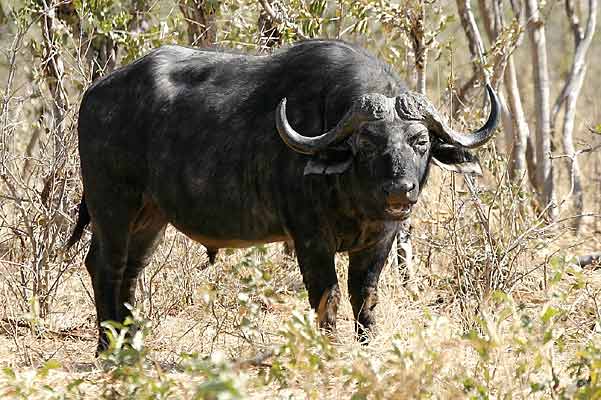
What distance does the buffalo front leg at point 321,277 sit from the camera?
5.60 meters

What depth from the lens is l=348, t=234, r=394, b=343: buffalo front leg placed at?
19.3 ft

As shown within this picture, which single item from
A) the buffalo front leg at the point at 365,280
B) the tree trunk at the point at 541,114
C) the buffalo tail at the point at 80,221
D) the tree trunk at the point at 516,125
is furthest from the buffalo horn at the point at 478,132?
the tree trunk at the point at 541,114

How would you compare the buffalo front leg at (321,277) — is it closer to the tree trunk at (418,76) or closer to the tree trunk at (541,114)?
the tree trunk at (418,76)

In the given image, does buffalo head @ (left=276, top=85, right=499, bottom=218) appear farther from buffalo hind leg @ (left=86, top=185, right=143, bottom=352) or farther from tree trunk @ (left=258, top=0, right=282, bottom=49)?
tree trunk @ (left=258, top=0, right=282, bottom=49)

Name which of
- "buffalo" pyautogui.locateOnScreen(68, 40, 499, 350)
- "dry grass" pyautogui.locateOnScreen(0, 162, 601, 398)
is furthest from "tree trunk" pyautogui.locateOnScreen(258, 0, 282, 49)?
"dry grass" pyautogui.locateOnScreen(0, 162, 601, 398)

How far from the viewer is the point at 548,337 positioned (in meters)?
4.13

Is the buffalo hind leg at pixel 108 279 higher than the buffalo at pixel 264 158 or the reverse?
the reverse

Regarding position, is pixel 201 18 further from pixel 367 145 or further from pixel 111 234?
pixel 367 145

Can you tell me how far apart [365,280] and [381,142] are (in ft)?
2.98

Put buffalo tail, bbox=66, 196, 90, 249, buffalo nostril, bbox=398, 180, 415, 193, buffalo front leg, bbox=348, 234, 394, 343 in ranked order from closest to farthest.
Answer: buffalo nostril, bbox=398, 180, 415, 193, buffalo front leg, bbox=348, 234, 394, 343, buffalo tail, bbox=66, 196, 90, 249

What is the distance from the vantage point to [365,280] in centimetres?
591

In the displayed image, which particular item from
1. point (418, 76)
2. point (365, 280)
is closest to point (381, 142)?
point (365, 280)

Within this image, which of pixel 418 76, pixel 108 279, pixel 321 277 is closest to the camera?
pixel 321 277

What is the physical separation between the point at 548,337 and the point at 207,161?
8.26 ft
